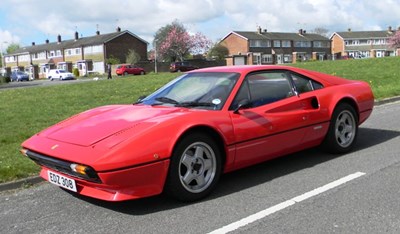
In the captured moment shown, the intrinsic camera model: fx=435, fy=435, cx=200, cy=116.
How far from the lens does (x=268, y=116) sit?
193 inches

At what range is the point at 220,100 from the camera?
15.5ft

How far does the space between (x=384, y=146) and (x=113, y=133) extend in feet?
14.0

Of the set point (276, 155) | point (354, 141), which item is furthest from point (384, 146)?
point (276, 155)

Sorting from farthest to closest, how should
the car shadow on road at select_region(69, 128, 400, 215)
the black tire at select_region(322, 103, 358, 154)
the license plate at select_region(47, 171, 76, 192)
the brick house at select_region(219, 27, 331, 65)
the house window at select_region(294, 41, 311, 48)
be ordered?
the house window at select_region(294, 41, 311, 48), the brick house at select_region(219, 27, 331, 65), the black tire at select_region(322, 103, 358, 154), the car shadow on road at select_region(69, 128, 400, 215), the license plate at select_region(47, 171, 76, 192)

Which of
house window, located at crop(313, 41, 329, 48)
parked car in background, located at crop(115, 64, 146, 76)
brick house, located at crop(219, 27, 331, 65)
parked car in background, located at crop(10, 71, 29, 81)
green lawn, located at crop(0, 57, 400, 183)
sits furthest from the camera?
house window, located at crop(313, 41, 329, 48)

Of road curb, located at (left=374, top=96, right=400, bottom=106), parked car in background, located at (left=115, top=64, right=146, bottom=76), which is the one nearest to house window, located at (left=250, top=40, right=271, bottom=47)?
parked car in background, located at (left=115, top=64, right=146, bottom=76)

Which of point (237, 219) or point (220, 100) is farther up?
point (220, 100)

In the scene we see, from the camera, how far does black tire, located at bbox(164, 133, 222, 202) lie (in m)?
4.13

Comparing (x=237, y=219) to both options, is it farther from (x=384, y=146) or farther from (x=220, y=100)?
(x=384, y=146)

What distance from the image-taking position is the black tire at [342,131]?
19.1 feet

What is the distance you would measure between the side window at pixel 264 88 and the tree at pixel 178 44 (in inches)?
2716

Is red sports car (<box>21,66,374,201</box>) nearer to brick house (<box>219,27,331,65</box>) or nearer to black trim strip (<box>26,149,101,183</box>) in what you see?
black trim strip (<box>26,149,101,183</box>)

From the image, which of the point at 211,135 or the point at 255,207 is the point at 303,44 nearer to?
the point at 211,135

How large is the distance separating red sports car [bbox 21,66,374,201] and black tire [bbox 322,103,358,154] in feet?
0.05
